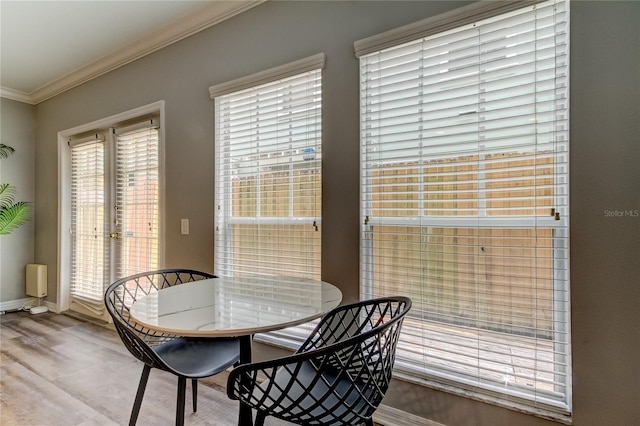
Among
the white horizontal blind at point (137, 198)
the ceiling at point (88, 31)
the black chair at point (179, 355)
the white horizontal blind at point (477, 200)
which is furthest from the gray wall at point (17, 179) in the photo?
the white horizontal blind at point (477, 200)

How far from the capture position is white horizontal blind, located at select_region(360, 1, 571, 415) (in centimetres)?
141

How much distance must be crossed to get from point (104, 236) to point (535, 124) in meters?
3.87

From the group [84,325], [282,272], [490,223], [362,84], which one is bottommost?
[84,325]

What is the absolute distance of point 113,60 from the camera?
3160mm

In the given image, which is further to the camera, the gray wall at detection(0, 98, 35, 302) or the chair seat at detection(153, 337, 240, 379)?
the gray wall at detection(0, 98, 35, 302)

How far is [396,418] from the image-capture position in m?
1.73

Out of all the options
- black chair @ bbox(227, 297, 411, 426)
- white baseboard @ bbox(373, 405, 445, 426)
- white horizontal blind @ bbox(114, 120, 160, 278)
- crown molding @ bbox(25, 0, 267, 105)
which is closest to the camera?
black chair @ bbox(227, 297, 411, 426)

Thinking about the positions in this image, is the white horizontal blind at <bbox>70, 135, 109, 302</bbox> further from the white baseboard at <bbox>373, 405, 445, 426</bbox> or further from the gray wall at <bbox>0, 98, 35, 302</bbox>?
the white baseboard at <bbox>373, 405, 445, 426</bbox>

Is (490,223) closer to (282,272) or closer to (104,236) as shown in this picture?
(282,272)

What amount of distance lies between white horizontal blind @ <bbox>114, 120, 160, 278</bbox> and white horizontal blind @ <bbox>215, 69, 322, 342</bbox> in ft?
3.05

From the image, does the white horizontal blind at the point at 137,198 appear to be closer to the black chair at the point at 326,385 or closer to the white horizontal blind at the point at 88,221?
the white horizontal blind at the point at 88,221

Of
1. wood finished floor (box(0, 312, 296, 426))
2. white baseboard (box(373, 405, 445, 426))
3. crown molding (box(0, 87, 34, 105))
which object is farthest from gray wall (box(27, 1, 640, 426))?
crown molding (box(0, 87, 34, 105))

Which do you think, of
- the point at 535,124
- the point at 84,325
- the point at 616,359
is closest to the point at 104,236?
the point at 84,325

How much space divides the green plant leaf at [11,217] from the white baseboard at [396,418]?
440 centimetres
